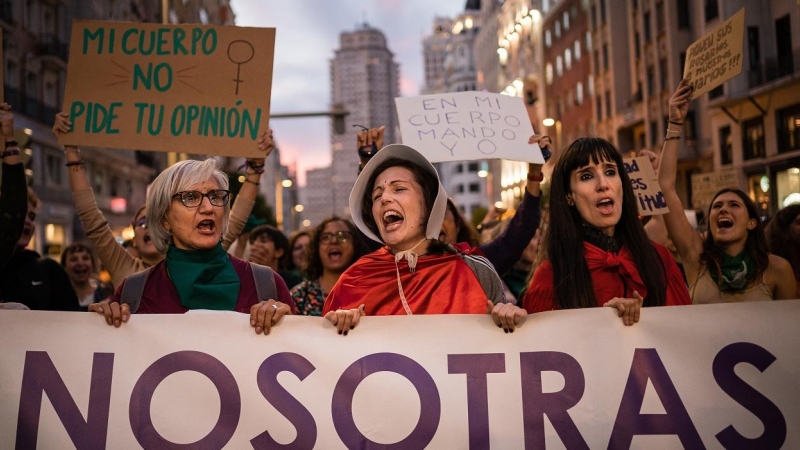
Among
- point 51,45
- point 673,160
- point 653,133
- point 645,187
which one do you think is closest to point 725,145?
point 653,133

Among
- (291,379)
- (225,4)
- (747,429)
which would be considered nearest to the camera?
(747,429)

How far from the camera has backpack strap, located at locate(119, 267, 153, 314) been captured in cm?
357

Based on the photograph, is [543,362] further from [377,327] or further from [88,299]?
[88,299]

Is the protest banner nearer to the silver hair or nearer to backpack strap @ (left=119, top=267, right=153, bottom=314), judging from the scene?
the silver hair

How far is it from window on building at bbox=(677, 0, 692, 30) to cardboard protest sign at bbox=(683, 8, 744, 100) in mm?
29452

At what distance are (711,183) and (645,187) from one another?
3.73m

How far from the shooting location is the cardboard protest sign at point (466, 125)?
5375mm

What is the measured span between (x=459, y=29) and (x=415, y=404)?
126m

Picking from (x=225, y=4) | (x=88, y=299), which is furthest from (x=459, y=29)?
(x=88, y=299)

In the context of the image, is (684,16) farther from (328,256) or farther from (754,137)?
(328,256)

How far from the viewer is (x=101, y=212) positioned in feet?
14.1

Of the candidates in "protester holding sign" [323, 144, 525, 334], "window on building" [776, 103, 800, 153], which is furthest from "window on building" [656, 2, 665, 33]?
"protester holding sign" [323, 144, 525, 334]

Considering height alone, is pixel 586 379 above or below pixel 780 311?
below

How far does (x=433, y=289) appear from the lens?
11.6 ft
